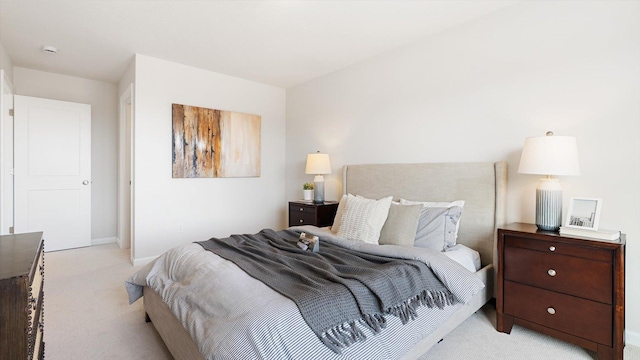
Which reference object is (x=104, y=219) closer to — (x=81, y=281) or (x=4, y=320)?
(x=81, y=281)

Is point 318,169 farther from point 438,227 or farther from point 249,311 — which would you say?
point 249,311

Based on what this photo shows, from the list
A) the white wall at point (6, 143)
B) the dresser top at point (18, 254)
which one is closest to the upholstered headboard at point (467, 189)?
the dresser top at point (18, 254)

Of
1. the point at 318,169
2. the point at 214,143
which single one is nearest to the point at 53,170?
the point at 214,143

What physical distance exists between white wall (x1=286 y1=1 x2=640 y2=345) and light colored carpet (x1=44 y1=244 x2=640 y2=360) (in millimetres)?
723

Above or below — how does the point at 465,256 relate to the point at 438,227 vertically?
below

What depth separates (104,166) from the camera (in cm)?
490

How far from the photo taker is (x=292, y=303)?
A: 1.34 m

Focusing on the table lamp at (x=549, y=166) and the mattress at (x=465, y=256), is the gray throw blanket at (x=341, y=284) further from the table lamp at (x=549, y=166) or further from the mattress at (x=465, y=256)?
the table lamp at (x=549, y=166)

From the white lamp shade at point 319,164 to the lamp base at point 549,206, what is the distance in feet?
7.75

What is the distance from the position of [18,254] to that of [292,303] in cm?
114

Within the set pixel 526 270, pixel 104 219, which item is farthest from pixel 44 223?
pixel 526 270

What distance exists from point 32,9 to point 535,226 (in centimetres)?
453

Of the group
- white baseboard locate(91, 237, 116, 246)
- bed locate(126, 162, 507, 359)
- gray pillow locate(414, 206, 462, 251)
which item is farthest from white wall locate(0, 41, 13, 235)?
gray pillow locate(414, 206, 462, 251)

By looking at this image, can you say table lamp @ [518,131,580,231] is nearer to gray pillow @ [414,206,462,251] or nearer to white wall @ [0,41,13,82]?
gray pillow @ [414,206,462,251]
